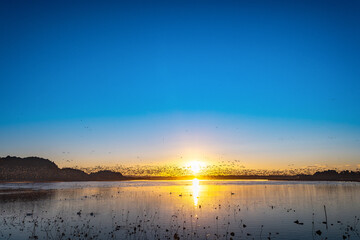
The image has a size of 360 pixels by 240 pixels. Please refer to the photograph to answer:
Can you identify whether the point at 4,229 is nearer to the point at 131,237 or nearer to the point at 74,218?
the point at 74,218

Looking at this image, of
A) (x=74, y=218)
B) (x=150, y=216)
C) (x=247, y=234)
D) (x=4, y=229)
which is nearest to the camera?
(x=247, y=234)

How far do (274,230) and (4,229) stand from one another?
80.4 feet

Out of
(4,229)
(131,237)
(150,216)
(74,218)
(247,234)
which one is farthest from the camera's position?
(150,216)

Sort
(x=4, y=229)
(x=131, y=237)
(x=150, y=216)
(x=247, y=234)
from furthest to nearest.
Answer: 1. (x=150, y=216)
2. (x=4, y=229)
3. (x=247, y=234)
4. (x=131, y=237)

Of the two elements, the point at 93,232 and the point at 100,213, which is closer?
the point at 93,232

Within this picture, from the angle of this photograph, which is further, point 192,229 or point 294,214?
point 294,214

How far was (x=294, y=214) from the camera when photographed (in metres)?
33.4

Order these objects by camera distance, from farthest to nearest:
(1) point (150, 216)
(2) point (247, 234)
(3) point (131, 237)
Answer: (1) point (150, 216), (2) point (247, 234), (3) point (131, 237)

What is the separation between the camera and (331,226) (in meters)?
26.2

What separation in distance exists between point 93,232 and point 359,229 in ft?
78.2

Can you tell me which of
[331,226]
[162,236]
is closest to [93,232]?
[162,236]

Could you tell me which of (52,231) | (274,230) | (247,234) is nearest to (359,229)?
(274,230)

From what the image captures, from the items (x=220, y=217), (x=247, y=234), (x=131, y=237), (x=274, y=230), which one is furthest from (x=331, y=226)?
(x=131, y=237)

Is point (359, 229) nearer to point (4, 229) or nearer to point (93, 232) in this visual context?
point (93, 232)
